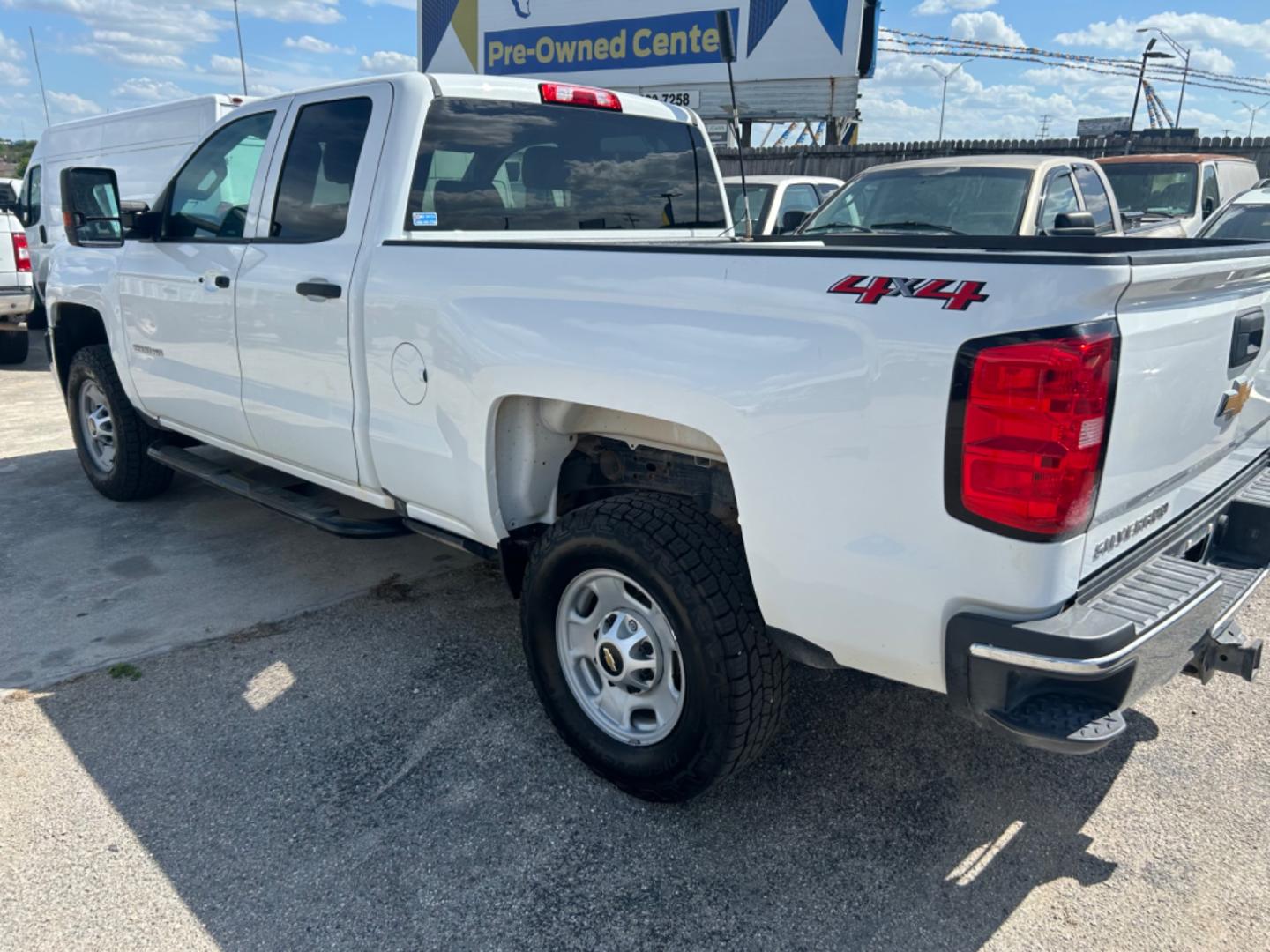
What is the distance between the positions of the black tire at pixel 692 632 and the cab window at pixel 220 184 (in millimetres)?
2364

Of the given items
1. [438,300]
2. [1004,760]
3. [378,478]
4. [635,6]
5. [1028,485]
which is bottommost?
[1004,760]

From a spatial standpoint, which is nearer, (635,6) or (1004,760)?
(1004,760)

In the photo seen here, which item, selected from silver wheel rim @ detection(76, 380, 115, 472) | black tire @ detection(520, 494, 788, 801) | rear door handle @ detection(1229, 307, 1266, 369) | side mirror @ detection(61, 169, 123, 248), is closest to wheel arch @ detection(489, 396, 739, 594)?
black tire @ detection(520, 494, 788, 801)

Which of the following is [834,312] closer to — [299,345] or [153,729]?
[299,345]

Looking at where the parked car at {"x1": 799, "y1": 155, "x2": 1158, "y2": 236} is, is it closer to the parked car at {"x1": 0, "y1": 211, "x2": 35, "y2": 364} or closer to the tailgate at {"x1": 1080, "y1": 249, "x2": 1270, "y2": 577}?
the tailgate at {"x1": 1080, "y1": 249, "x2": 1270, "y2": 577}

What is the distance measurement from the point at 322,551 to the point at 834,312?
3.57 m

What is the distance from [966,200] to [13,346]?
34.6 ft

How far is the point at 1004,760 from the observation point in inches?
123

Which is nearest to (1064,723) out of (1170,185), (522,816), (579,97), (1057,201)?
(522,816)

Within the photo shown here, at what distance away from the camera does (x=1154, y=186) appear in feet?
39.3

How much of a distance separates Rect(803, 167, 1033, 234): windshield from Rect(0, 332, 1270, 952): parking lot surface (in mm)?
4425

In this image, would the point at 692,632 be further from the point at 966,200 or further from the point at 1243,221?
the point at 1243,221

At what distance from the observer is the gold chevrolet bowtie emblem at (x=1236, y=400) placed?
2.56 metres

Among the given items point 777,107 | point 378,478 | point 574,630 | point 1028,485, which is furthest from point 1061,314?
point 777,107
